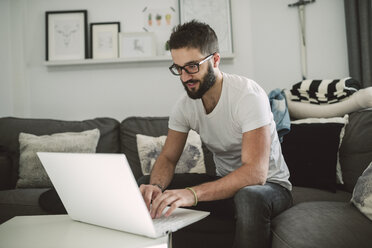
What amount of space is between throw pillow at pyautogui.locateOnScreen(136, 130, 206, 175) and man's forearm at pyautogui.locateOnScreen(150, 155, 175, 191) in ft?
1.79

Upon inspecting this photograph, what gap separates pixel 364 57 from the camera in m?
2.43

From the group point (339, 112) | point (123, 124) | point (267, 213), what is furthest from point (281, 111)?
point (123, 124)

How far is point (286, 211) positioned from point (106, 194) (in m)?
0.78

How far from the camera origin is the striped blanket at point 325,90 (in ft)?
6.64

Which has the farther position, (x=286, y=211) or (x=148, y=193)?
(x=286, y=211)

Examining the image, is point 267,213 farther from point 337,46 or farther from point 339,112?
point 337,46

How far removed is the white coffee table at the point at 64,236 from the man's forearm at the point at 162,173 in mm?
429

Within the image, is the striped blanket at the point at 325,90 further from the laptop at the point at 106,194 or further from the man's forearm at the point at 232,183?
the laptop at the point at 106,194

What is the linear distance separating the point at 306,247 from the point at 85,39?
2.41 metres

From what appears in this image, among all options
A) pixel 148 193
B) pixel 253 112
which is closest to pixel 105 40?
pixel 253 112

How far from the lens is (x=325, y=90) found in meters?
2.09

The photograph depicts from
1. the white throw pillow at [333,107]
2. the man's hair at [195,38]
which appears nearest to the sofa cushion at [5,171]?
the man's hair at [195,38]

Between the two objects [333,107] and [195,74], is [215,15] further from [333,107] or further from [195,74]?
[195,74]

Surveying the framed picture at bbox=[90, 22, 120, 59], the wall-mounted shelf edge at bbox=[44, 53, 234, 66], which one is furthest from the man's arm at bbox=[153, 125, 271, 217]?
the framed picture at bbox=[90, 22, 120, 59]
